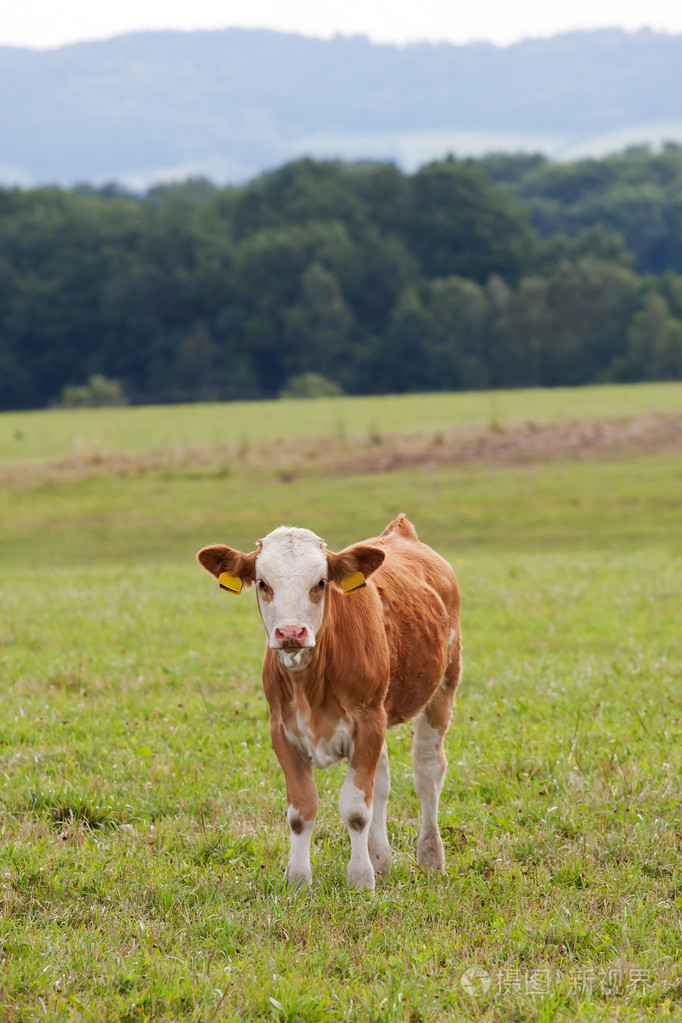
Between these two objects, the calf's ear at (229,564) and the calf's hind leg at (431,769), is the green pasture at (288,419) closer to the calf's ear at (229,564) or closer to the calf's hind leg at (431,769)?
the calf's hind leg at (431,769)

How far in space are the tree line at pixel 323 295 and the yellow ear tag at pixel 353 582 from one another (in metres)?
93.9

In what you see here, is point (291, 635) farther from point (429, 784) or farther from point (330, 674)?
point (429, 784)

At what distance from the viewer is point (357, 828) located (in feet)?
19.1

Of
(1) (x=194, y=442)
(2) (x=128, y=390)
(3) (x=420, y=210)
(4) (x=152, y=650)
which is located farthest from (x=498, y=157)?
(4) (x=152, y=650)

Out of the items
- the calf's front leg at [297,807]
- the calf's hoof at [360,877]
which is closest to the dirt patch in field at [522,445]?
the calf's front leg at [297,807]

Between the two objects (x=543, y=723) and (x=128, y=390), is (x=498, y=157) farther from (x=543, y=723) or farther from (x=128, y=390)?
(x=543, y=723)

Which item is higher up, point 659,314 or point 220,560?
point 659,314

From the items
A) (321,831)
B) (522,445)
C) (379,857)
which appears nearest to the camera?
(379,857)

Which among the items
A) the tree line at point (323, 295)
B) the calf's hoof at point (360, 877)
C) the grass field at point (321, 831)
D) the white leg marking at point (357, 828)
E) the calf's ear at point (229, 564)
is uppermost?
the tree line at point (323, 295)

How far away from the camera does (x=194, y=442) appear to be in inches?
1790

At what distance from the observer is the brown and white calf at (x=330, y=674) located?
564cm

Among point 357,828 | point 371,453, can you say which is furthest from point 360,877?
point 371,453

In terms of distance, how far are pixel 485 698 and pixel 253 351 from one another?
9635 cm

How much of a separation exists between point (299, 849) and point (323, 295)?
101 meters
